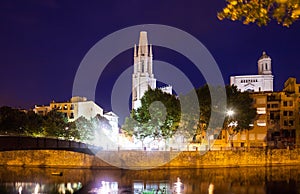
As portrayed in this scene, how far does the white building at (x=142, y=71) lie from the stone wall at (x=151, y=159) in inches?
3406

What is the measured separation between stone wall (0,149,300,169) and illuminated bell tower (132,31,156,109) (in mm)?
86521

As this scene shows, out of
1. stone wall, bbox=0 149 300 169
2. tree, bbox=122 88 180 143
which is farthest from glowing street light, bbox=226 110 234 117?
tree, bbox=122 88 180 143

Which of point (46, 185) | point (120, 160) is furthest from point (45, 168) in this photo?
point (46, 185)

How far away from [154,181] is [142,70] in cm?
11114

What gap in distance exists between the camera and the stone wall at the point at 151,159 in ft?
220

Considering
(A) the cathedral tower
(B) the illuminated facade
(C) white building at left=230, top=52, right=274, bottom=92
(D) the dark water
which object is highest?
(A) the cathedral tower

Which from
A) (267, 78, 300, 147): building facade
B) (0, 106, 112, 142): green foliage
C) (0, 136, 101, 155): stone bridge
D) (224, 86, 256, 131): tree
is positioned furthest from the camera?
(267, 78, 300, 147): building facade

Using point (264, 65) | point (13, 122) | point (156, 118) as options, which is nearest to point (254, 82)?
point (264, 65)

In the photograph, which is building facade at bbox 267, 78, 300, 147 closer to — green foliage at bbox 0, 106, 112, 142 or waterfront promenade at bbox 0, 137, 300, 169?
waterfront promenade at bbox 0, 137, 300, 169

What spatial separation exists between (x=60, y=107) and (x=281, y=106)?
2925 inches

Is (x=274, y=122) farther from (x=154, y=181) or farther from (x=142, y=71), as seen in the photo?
(x=142, y=71)

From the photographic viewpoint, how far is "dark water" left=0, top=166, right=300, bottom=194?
4531 centimetres

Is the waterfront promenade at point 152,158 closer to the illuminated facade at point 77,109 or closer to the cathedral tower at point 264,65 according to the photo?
the illuminated facade at point 77,109

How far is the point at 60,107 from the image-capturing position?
453ft
